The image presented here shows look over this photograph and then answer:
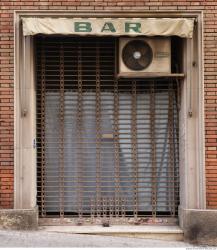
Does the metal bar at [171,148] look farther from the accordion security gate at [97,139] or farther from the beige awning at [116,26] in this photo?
the beige awning at [116,26]

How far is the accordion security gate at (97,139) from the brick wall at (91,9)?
72cm

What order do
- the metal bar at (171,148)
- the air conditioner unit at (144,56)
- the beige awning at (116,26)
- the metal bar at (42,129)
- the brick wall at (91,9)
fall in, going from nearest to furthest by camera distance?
the beige awning at (116,26)
the brick wall at (91,9)
the air conditioner unit at (144,56)
the metal bar at (42,129)
the metal bar at (171,148)

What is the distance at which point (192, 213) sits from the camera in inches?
423

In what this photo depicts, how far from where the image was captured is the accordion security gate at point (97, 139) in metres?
11.5

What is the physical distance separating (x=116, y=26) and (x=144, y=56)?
0.86m

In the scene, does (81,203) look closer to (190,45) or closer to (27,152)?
(27,152)

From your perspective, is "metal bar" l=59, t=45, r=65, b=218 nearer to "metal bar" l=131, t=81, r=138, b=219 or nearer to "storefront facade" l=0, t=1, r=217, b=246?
"storefront facade" l=0, t=1, r=217, b=246

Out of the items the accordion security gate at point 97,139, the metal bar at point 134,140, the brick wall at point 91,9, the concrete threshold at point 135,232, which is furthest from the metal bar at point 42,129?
the metal bar at point 134,140

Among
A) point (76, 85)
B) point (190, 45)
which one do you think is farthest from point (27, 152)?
point (190, 45)

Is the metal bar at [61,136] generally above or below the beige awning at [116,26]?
below

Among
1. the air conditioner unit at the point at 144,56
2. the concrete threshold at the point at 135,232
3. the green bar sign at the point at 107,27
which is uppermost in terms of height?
the green bar sign at the point at 107,27

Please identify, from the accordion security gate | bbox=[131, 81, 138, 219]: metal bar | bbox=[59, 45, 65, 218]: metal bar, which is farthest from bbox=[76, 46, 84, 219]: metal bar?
bbox=[131, 81, 138, 219]: metal bar

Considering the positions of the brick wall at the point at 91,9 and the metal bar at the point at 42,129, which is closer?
the brick wall at the point at 91,9

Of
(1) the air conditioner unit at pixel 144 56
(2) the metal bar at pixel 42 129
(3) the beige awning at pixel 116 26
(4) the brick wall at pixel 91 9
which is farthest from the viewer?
(2) the metal bar at pixel 42 129
